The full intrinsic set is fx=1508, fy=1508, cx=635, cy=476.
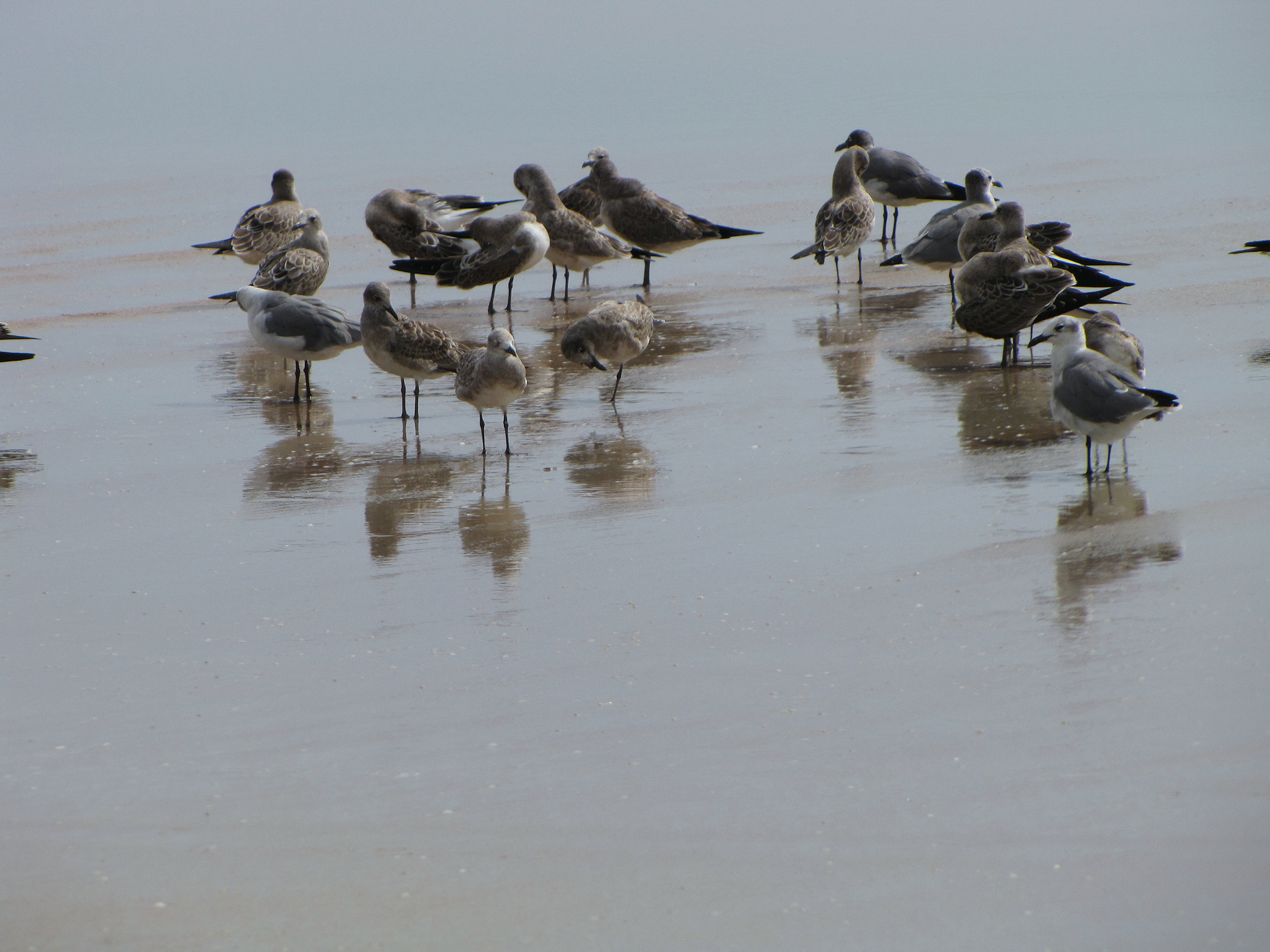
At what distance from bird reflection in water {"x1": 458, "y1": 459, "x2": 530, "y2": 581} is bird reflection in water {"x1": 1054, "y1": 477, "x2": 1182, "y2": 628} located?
86.4 inches

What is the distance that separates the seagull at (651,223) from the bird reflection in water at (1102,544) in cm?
766

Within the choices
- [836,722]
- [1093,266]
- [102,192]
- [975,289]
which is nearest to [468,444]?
[975,289]

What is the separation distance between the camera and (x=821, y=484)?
23.6ft

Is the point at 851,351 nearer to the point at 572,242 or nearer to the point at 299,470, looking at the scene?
the point at 572,242

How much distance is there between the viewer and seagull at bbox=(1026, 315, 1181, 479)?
683 cm

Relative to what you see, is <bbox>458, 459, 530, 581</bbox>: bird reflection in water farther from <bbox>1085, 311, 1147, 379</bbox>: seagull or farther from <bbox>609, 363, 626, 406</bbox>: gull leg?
<bbox>1085, 311, 1147, 379</bbox>: seagull

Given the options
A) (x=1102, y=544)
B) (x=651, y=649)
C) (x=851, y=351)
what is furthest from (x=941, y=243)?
(x=651, y=649)

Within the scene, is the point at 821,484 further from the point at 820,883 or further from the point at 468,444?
the point at 820,883

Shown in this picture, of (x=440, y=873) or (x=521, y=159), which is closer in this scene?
(x=440, y=873)

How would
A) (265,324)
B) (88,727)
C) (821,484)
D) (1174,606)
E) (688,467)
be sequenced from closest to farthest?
1. (88,727)
2. (1174,606)
3. (821,484)
4. (688,467)
5. (265,324)

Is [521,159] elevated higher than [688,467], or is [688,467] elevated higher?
[521,159]

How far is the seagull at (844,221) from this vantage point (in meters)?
12.8

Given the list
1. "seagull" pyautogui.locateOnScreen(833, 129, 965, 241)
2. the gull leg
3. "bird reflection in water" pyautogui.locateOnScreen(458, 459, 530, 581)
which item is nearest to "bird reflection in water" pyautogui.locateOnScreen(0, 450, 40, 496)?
"bird reflection in water" pyautogui.locateOnScreen(458, 459, 530, 581)

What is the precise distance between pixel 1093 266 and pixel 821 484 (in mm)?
6345
